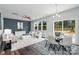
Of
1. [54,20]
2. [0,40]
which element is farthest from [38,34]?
[0,40]

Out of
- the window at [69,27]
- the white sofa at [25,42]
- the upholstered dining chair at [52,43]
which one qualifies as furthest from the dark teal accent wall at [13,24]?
the window at [69,27]

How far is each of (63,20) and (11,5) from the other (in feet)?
3.75

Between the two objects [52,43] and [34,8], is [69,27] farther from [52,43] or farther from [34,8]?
[34,8]

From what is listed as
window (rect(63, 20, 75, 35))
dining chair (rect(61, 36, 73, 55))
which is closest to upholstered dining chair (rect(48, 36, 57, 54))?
dining chair (rect(61, 36, 73, 55))

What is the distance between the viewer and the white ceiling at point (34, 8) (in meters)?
2.17

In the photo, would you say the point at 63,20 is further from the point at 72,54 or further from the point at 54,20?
the point at 72,54

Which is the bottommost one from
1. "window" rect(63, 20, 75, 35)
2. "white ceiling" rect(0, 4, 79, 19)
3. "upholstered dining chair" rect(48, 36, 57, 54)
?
"upholstered dining chair" rect(48, 36, 57, 54)

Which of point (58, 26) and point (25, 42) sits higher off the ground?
point (58, 26)

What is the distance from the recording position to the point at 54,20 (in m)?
2.26

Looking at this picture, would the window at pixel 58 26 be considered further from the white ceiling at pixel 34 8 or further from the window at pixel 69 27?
the white ceiling at pixel 34 8

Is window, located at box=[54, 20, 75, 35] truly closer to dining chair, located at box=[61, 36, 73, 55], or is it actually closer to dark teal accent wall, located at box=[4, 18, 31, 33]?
dining chair, located at box=[61, 36, 73, 55]

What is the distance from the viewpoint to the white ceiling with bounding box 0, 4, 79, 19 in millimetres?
2174

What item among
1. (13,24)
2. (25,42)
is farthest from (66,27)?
(13,24)

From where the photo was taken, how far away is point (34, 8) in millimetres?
2258
